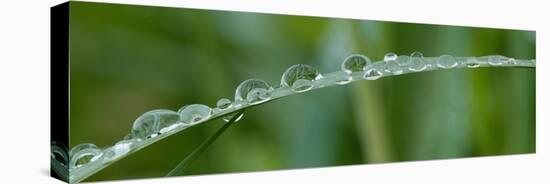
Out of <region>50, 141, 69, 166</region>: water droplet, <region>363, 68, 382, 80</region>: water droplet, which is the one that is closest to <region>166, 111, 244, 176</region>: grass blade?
<region>50, 141, 69, 166</region>: water droplet

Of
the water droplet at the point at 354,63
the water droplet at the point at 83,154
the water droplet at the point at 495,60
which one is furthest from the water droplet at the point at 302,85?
the water droplet at the point at 495,60

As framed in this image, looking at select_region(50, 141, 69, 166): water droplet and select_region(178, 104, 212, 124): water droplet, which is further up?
select_region(178, 104, 212, 124): water droplet

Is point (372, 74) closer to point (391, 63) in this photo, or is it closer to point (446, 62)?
point (391, 63)

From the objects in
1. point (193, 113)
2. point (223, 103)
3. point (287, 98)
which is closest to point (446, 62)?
point (287, 98)

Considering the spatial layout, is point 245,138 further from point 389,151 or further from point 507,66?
point 507,66

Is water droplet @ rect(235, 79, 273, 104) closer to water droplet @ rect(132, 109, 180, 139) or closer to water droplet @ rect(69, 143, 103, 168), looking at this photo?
water droplet @ rect(132, 109, 180, 139)
